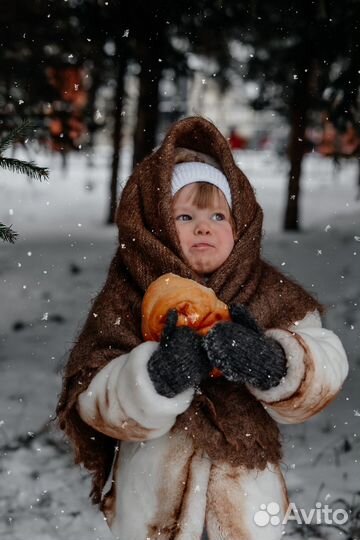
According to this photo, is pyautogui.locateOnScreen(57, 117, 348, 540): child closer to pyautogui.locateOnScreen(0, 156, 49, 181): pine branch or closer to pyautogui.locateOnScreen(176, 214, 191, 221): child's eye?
pyautogui.locateOnScreen(176, 214, 191, 221): child's eye

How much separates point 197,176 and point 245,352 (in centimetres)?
76

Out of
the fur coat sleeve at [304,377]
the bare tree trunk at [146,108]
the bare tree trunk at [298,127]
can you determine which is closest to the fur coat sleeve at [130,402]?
the fur coat sleeve at [304,377]

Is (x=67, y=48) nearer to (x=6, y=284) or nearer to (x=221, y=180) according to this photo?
(x=6, y=284)

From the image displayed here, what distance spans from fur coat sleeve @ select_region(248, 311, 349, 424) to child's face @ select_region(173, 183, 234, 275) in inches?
14.1

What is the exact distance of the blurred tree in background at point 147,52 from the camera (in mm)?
5887

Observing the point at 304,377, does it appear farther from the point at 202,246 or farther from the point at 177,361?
the point at 202,246

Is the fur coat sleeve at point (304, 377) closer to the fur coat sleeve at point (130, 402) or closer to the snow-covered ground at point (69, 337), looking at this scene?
the fur coat sleeve at point (130, 402)

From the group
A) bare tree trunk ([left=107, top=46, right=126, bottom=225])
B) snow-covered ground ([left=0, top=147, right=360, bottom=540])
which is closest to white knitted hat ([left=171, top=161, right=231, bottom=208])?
snow-covered ground ([left=0, top=147, right=360, bottom=540])

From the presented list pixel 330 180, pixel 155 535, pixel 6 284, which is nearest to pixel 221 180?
pixel 155 535

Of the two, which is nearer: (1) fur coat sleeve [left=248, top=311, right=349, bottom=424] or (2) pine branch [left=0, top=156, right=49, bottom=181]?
(1) fur coat sleeve [left=248, top=311, right=349, bottom=424]

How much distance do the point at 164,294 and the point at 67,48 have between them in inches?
223

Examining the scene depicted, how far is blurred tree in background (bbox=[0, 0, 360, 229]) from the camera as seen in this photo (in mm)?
5887

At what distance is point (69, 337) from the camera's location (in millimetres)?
7836

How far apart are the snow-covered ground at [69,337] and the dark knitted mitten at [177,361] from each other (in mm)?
872
